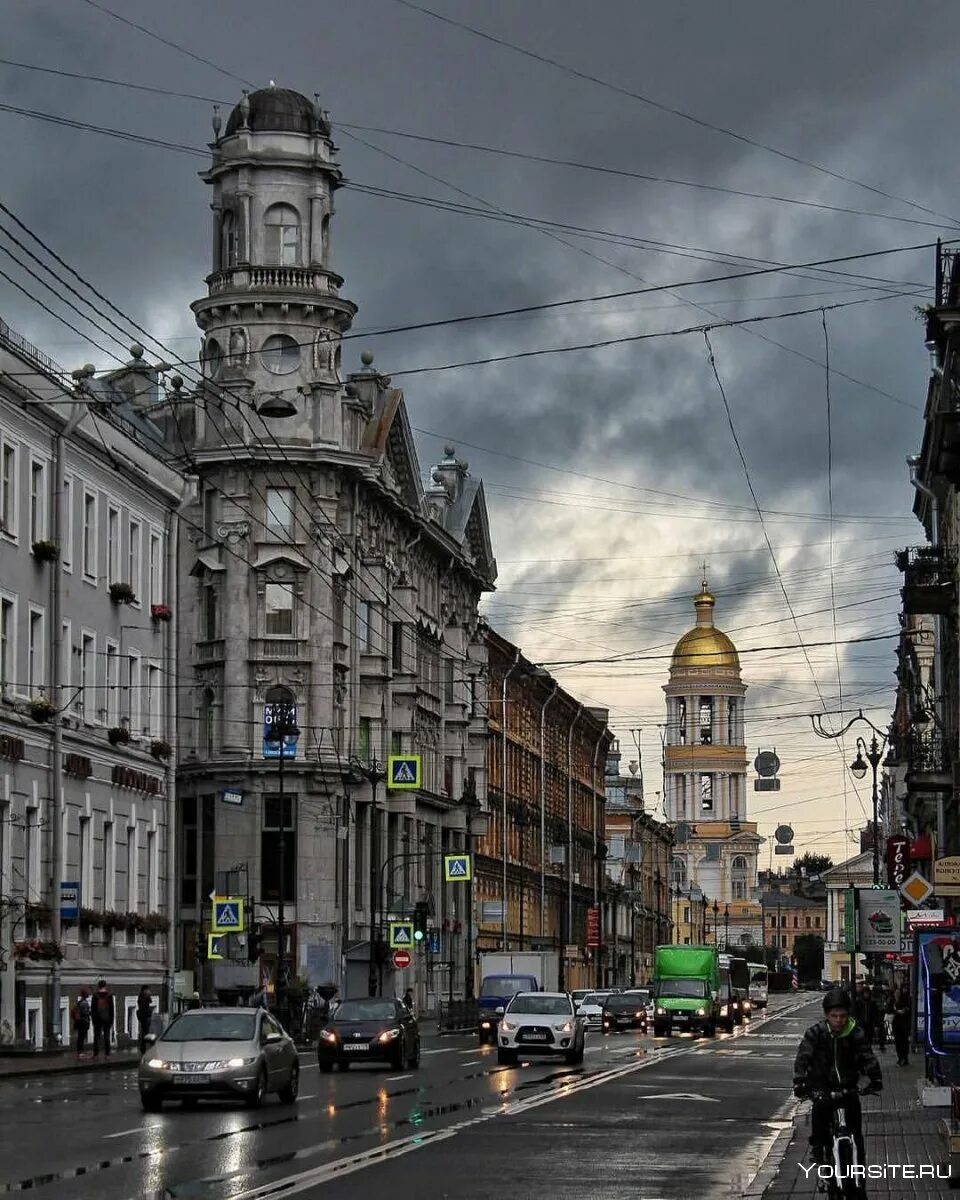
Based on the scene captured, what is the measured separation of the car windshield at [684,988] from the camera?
7594cm

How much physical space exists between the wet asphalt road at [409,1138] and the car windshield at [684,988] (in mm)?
33842

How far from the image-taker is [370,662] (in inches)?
3302

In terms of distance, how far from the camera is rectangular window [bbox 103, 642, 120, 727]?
2275 inches

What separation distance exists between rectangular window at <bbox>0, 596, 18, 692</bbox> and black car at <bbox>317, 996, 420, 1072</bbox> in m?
11.4

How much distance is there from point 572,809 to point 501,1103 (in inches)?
3838

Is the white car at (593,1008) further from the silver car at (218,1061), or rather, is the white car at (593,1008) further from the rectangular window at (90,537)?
the silver car at (218,1061)

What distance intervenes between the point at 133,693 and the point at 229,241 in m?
25.3

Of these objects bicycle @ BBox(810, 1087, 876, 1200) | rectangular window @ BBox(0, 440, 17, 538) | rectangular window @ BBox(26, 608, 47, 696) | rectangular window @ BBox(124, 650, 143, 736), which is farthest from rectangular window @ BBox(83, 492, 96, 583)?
bicycle @ BBox(810, 1087, 876, 1200)

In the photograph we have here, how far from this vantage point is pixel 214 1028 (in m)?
31.2

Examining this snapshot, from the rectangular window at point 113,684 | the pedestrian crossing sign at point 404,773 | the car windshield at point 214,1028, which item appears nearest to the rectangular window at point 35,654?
the rectangular window at point 113,684

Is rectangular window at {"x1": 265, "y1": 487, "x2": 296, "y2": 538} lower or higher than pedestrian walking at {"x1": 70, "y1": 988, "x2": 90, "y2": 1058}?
higher

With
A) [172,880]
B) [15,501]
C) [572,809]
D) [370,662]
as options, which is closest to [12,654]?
[15,501]

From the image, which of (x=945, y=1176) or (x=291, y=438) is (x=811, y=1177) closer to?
(x=945, y=1176)

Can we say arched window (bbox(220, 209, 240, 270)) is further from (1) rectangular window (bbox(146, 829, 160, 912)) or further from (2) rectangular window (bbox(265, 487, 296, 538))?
(1) rectangular window (bbox(146, 829, 160, 912))
